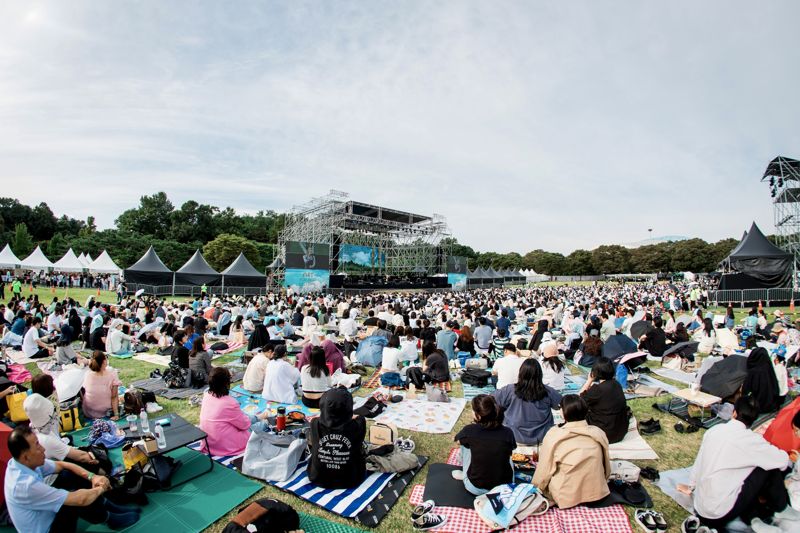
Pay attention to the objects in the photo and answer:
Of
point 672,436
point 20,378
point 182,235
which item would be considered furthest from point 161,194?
point 672,436

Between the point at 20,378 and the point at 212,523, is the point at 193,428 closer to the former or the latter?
the point at 212,523

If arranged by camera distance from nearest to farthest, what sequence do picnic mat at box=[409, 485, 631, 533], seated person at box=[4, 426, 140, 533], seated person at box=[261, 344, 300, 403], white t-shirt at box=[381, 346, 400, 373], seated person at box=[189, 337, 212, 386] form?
seated person at box=[4, 426, 140, 533] → picnic mat at box=[409, 485, 631, 533] → seated person at box=[261, 344, 300, 403] → seated person at box=[189, 337, 212, 386] → white t-shirt at box=[381, 346, 400, 373]

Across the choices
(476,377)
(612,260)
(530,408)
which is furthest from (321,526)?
(612,260)

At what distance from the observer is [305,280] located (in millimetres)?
27359

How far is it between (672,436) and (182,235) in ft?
189

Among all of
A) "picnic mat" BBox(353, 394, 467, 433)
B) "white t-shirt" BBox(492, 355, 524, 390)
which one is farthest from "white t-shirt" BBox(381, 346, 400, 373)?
"white t-shirt" BBox(492, 355, 524, 390)

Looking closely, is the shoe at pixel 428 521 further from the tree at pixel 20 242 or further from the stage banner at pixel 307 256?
the tree at pixel 20 242

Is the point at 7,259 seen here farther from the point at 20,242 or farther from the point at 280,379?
the point at 280,379

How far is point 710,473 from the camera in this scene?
10.1 ft

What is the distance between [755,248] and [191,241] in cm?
5735

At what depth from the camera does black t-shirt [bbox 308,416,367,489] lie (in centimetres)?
358

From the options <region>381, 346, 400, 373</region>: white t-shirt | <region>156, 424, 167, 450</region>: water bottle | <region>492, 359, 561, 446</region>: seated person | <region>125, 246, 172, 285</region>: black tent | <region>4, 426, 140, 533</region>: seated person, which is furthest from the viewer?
<region>125, 246, 172, 285</region>: black tent

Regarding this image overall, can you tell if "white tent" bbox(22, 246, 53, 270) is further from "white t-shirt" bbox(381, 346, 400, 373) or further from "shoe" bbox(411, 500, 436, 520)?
"shoe" bbox(411, 500, 436, 520)

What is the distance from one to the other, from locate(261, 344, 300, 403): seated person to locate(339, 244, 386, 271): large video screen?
26843mm
